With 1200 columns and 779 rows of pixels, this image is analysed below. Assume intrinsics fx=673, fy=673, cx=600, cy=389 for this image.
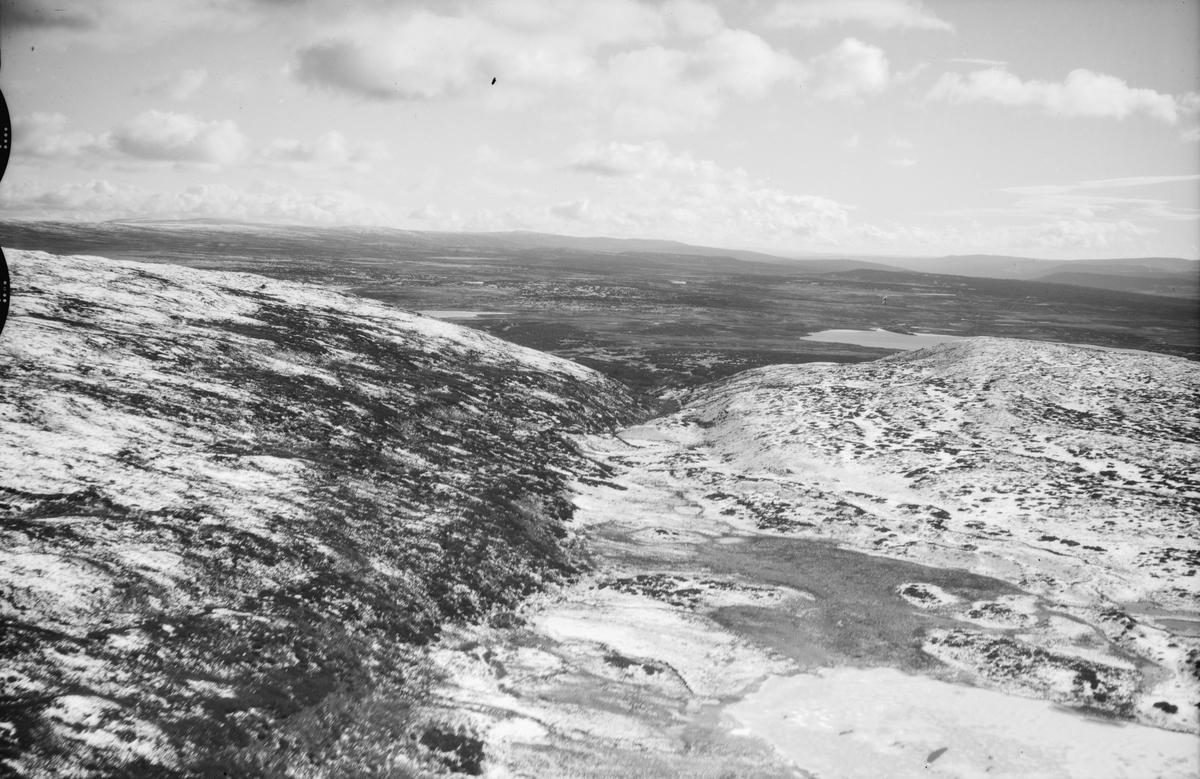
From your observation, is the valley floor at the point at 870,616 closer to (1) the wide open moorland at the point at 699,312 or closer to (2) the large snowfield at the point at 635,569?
(2) the large snowfield at the point at 635,569

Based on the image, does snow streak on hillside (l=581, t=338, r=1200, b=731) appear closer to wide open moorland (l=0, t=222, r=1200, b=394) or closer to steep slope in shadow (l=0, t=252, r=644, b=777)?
steep slope in shadow (l=0, t=252, r=644, b=777)

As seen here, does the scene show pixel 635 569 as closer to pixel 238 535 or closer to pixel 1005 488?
pixel 238 535

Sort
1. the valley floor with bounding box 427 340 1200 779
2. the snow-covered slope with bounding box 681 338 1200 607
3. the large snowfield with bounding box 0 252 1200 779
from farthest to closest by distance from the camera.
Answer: the snow-covered slope with bounding box 681 338 1200 607, the valley floor with bounding box 427 340 1200 779, the large snowfield with bounding box 0 252 1200 779

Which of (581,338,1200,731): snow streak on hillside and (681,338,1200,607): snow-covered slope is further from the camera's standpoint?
(681,338,1200,607): snow-covered slope

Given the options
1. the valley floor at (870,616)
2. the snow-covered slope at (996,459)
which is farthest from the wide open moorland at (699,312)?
the valley floor at (870,616)

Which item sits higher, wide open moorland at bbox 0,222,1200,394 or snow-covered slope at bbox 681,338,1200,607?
wide open moorland at bbox 0,222,1200,394

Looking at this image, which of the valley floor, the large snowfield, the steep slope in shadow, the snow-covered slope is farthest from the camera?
the snow-covered slope

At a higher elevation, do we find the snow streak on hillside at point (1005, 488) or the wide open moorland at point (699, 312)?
the wide open moorland at point (699, 312)

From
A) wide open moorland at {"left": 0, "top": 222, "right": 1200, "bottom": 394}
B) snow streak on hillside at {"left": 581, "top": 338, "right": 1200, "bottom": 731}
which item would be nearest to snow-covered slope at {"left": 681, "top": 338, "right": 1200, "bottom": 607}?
snow streak on hillside at {"left": 581, "top": 338, "right": 1200, "bottom": 731}
